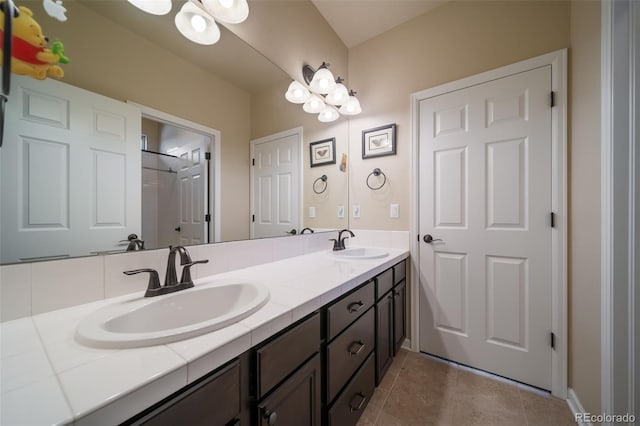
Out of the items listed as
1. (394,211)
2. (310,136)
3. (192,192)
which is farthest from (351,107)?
(192,192)

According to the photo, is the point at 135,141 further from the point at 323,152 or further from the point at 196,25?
the point at 323,152

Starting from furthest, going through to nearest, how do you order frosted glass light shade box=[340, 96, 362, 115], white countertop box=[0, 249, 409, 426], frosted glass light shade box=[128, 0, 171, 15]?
frosted glass light shade box=[340, 96, 362, 115]
frosted glass light shade box=[128, 0, 171, 15]
white countertop box=[0, 249, 409, 426]

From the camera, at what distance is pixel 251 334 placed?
58cm


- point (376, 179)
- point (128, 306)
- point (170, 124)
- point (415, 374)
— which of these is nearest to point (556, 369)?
point (415, 374)

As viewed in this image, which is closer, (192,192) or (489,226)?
(192,192)

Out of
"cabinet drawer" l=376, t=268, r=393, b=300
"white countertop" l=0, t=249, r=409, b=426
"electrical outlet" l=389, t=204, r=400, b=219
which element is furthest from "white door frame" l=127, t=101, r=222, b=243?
"electrical outlet" l=389, t=204, r=400, b=219

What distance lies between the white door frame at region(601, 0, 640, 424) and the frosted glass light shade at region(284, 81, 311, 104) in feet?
4.90

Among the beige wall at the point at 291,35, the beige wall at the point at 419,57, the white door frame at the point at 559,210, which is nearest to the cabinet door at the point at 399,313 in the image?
the beige wall at the point at 419,57

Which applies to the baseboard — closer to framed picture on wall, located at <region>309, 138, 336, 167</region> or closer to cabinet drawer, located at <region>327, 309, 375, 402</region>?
cabinet drawer, located at <region>327, 309, 375, 402</region>

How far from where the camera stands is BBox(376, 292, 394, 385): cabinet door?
53.2 inches

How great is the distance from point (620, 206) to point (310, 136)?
1687mm

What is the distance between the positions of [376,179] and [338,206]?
409 mm

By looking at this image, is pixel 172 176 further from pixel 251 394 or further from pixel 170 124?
pixel 251 394

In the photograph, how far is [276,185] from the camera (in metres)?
1.52
